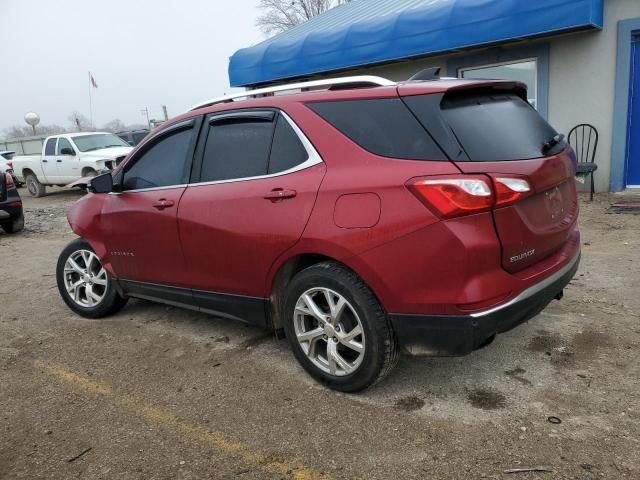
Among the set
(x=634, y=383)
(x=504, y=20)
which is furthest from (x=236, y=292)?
(x=504, y=20)

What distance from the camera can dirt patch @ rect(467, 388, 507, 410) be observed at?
9.63 feet

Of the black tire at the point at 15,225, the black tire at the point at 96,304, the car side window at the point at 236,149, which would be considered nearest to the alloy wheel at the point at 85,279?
the black tire at the point at 96,304

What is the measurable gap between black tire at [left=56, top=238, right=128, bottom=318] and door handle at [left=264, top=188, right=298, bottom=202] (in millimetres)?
2065

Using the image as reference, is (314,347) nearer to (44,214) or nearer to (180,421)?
(180,421)

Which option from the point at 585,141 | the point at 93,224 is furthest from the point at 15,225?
the point at 585,141

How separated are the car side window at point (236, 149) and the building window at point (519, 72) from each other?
6.99 metres

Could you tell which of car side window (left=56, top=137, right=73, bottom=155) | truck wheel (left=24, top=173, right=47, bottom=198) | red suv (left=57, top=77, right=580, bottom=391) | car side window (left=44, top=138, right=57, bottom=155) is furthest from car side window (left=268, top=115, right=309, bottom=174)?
truck wheel (left=24, top=173, right=47, bottom=198)

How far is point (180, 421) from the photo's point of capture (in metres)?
2.98

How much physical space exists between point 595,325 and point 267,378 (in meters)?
2.42

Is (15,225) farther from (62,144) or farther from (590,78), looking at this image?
(590,78)

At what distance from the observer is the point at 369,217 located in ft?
9.11

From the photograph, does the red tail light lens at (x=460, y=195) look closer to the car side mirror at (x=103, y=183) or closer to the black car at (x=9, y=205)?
the car side mirror at (x=103, y=183)

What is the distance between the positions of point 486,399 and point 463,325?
67cm

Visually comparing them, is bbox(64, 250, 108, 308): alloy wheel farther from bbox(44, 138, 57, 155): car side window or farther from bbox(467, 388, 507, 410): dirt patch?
bbox(44, 138, 57, 155): car side window
